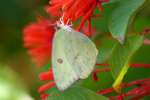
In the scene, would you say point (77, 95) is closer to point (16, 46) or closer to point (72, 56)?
point (72, 56)

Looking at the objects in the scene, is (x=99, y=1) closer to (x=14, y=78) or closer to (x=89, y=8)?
(x=89, y=8)

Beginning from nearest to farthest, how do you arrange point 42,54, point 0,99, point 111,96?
point 111,96, point 42,54, point 0,99

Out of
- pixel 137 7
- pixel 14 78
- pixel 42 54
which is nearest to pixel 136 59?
pixel 137 7

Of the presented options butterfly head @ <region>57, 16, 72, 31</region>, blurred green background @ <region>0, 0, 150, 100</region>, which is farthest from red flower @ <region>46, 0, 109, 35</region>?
blurred green background @ <region>0, 0, 150, 100</region>

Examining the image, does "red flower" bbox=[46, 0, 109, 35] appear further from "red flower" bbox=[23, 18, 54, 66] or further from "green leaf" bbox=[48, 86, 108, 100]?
"red flower" bbox=[23, 18, 54, 66]

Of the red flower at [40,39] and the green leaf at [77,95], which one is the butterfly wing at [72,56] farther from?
the red flower at [40,39]

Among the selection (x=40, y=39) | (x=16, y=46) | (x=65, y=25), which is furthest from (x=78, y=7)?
(x=16, y=46)
